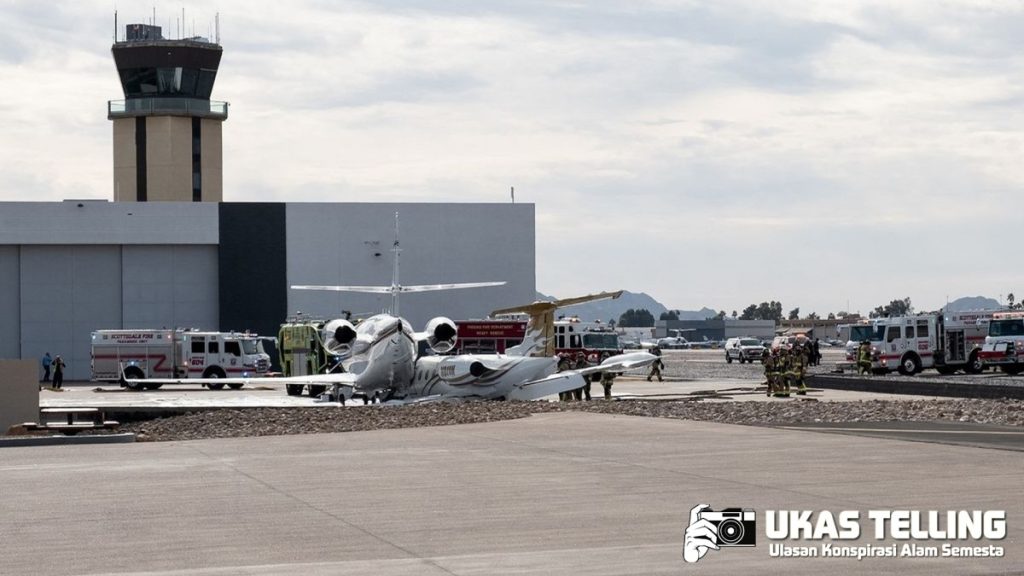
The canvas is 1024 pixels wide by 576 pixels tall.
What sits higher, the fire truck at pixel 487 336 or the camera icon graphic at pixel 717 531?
the fire truck at pixel 487 336

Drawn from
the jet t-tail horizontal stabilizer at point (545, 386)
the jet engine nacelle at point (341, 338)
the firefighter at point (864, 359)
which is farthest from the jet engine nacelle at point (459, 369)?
the firefighter at point (864, 359)

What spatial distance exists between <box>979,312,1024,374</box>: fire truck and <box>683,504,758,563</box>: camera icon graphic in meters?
41.5

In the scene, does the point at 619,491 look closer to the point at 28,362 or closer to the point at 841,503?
the point at 841,503

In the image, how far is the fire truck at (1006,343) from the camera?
167 feet

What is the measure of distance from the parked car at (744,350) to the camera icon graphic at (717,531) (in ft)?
239

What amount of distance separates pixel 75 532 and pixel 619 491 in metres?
5.52

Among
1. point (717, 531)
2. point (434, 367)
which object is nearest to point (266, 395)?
point (434, 367)

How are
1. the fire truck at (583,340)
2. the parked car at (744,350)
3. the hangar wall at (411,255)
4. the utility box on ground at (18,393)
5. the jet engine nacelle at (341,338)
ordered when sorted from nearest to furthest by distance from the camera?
the utility box on ground at (18,393) < the jet engine nacelle at (341,338) < the fire truck at (583,340) < the hangar wall at (411,255) < the parked car at (744,350)

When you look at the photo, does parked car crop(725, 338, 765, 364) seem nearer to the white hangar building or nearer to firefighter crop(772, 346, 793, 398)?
the white hangar building

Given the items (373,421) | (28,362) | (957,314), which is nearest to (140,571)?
(373,421)

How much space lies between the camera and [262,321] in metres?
72.2

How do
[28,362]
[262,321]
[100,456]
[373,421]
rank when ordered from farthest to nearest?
[262,321], [28,362], [373,421], [100,456]

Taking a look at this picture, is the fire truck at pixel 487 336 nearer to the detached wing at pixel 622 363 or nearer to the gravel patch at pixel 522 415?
the detached wing at pixel 622 363

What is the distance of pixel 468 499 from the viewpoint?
14305 mm
